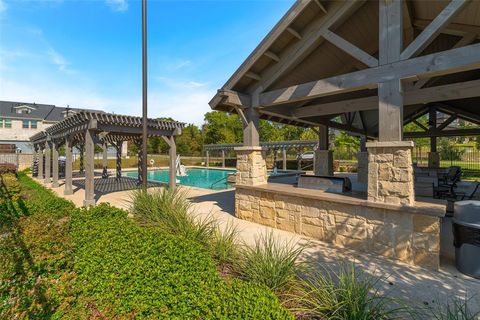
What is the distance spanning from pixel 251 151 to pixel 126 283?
4447 millimetres

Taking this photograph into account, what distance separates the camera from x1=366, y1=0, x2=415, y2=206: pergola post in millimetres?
4199

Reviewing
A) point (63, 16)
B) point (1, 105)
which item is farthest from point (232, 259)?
point (1, 105)

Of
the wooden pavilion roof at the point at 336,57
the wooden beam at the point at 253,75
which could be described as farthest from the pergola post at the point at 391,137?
the wooden beam at the point at 253,75

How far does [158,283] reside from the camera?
2811mm

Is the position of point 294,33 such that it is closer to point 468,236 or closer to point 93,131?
point 468,236

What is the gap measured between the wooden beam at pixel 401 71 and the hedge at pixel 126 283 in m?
4.13

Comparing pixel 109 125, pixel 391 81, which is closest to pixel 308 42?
pixel 391 81

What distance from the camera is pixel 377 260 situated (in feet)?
14.1

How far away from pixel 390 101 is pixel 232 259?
3.89m

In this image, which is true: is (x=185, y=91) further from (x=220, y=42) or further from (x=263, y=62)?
(x=263, y=62)

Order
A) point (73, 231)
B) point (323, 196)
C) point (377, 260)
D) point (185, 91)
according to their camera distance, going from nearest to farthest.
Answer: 1. point (377, 260)
2. point (73, 231)
3. point (323, 196)
4. point (185, 91)

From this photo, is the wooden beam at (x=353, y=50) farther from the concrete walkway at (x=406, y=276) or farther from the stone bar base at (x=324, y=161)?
the stone bar base at (x=324, y=161)

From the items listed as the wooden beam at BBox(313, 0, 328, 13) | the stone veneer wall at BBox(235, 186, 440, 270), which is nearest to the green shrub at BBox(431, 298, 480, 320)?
the stone veneer wall at BBox(235, 186, 440, 270)

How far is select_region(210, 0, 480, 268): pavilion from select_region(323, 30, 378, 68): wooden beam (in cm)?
2
